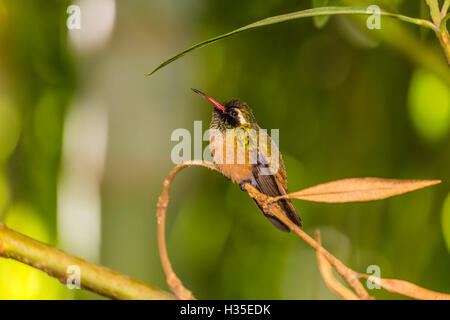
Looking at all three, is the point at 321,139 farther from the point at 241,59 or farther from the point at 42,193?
the point at 42,193

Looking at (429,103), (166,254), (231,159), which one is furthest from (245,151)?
(429,103)

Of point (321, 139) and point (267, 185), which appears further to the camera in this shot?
point (321, 139)

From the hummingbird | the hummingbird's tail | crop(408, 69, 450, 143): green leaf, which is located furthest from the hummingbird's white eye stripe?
crop(408, 69, 450, 143): green leaf

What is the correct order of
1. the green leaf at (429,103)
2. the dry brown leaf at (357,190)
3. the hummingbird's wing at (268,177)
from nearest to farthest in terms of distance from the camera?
the dry brown leaf at (357,190)
the hummingbird's wing at (268,177)
the green leaf at (429,103)

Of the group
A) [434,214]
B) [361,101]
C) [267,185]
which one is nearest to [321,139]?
[361,101]

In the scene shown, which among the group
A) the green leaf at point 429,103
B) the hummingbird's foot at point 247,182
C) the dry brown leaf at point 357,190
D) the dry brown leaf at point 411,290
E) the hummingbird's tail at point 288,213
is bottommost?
the dry brown leaf at point 411,290

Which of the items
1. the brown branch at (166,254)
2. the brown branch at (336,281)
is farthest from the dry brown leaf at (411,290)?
the brown branch at (166,254)

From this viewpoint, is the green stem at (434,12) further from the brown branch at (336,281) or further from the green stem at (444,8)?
the brown branch at (336,281)
